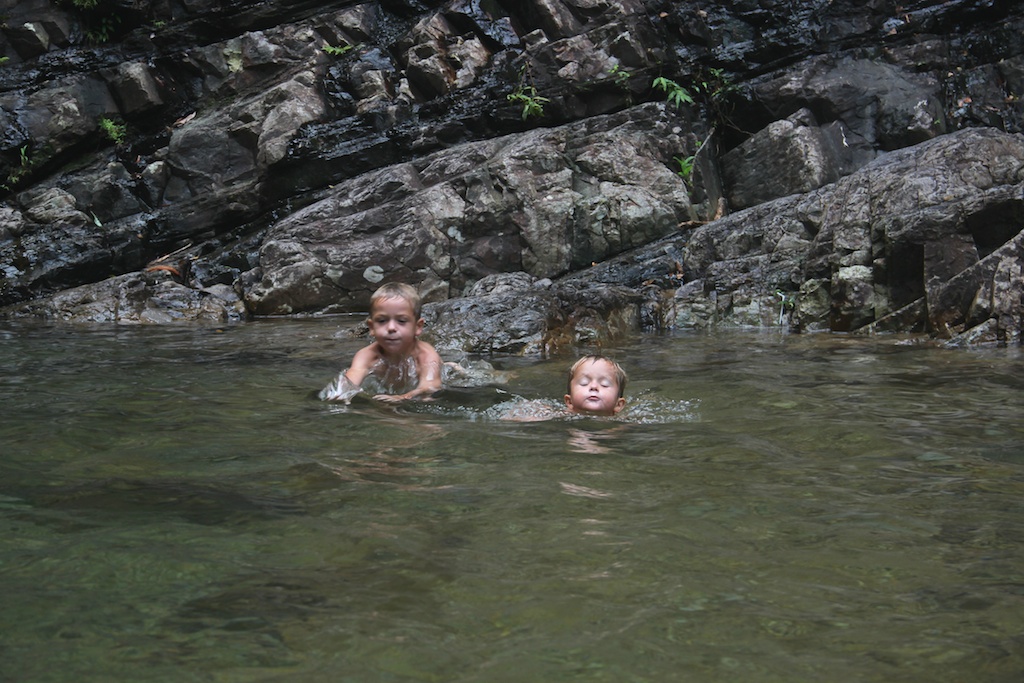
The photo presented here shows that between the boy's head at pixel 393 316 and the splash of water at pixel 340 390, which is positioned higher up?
the boy's head at pixel 393 316

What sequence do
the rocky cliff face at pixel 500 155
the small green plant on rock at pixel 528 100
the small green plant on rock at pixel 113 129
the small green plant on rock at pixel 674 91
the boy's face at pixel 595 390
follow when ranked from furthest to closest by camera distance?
the small green plant on rock at pixel 113 129 → the small green plant on rock at pixel 528 100 → the small green plant on rock at pixel 674 91 → the rocky cliff face at pixel 500 155 → the boy's face at pixel 595 390

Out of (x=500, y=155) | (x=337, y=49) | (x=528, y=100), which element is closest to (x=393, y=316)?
(x=500, y=155)

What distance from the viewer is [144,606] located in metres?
1.99

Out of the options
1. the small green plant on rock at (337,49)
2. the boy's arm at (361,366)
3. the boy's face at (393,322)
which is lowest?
the boy's arm at (361,366)

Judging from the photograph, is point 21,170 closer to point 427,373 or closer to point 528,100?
point 528,100

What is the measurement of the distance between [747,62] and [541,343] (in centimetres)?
801

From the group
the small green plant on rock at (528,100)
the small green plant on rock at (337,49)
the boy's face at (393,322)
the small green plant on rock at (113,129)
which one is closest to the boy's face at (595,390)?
the boy's face at (393,322)

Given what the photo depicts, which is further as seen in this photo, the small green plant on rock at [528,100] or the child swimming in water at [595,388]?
the small green plant on rock at [528,100]

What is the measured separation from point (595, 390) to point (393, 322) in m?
1.69

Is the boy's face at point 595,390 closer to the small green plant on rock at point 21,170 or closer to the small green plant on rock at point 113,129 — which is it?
the small green plant on rock at point 113,129

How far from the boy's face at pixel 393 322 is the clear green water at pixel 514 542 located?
111 centimetres

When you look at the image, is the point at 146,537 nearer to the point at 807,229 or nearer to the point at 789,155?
the point at 807,229

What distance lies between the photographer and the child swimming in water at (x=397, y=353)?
612 centimetres

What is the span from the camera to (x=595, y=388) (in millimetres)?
5262
